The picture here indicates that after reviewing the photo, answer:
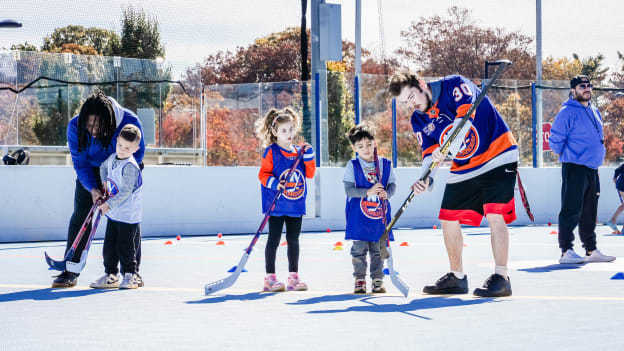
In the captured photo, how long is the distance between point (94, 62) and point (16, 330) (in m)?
8.85

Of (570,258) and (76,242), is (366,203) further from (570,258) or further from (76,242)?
(570,258)

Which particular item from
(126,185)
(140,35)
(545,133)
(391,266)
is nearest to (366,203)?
(391,266)

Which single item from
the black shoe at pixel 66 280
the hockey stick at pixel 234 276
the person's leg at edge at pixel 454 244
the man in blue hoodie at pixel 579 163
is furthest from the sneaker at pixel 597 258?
the black shoe at pixel 66 280

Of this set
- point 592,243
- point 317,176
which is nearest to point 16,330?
point 592,243

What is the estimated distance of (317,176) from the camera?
1262 cm

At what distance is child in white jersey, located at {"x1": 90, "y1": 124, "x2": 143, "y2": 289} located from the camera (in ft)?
19.2

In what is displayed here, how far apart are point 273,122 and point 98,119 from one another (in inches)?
48.0

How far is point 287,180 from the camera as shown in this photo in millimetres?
5883

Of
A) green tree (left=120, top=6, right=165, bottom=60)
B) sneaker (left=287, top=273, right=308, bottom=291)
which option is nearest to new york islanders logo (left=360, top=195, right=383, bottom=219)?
sneaker (left=287, top=273, right=308, bottom=291)

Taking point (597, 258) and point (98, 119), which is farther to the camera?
point (597, 258)

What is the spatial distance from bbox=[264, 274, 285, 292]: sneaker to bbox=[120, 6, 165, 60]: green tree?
495 inches

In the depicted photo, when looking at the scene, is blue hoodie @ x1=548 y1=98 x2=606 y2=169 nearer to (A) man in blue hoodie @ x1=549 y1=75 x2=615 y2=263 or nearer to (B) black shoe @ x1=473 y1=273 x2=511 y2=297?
(A) man in blue hoodie @ x1=549 y1=75 x2=615 y2=263

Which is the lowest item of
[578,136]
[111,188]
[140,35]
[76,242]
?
[76,242]

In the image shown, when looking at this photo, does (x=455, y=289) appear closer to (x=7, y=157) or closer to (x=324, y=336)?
(x=324, y=336)
